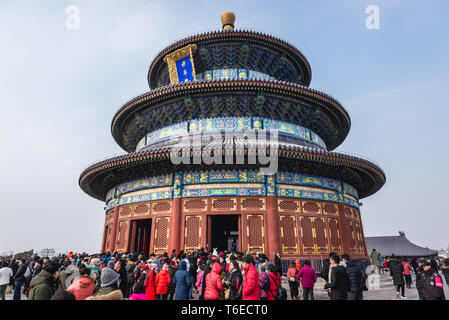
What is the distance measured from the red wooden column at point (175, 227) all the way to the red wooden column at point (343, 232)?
9392 millimetres

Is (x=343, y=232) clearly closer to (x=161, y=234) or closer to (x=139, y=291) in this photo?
(x=161, y=234)

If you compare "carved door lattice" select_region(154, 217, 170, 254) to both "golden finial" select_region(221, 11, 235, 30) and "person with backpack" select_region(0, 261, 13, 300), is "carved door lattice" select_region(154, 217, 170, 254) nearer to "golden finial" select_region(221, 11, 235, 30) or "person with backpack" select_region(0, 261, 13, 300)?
"person with backpack" select_region(0, 261, 13, 300)

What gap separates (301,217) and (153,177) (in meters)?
8.95

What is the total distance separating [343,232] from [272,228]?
4.93m

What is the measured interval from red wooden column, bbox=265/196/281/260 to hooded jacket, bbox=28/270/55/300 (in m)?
11.6

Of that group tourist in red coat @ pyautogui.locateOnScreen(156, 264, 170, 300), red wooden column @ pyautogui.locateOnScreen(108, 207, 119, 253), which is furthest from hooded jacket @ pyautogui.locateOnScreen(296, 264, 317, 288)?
red wooden column @ pyautogui.locateOnScreen(108, 207, 119, 253)

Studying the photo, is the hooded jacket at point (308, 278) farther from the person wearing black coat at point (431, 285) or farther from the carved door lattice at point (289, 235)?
the carved door lattice at point (289, 235)

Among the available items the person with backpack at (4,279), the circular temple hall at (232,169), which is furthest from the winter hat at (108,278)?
the circular temple hall at (232,169)

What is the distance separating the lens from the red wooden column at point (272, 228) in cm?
1517

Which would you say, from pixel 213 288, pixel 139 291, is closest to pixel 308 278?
pixel 213 288

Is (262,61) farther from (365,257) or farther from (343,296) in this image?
(343,296)

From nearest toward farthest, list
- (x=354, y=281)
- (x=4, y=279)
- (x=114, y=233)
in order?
(x=354, y=281), (x=4, y=279), (x=114, y=233)

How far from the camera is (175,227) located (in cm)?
1580

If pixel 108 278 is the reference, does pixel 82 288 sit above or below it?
below
